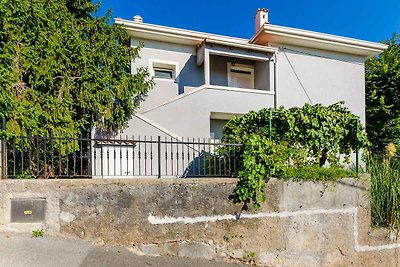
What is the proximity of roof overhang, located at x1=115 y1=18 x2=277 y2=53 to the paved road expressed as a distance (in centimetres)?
757

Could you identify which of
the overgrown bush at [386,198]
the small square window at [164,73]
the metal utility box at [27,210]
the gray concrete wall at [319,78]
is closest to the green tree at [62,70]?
the metal utility box at [27,210]

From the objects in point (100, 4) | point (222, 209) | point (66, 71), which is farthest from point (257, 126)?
point (100, 4)

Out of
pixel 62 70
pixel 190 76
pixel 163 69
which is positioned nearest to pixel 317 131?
pixel 62 70

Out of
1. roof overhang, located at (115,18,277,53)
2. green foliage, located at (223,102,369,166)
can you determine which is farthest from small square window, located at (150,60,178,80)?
green foliage, located at (223,102,369,166)

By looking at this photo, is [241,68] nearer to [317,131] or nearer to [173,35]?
[173,35]

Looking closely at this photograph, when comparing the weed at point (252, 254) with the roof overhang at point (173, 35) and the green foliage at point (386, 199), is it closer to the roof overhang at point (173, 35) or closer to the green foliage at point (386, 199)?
the green foliage at point (386, 199)

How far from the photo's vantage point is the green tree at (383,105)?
13.8 m

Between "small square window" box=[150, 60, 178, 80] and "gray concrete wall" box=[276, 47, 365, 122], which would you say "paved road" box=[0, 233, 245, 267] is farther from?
"gray concrete wall" box=[276, 47, 365, 122]

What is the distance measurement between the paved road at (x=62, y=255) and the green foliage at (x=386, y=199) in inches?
165

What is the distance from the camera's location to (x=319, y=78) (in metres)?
12.1

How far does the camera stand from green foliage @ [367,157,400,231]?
19.1ft

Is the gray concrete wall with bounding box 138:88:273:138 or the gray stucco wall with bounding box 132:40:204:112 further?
the gray stucco wall with bounding box 132:40:204:112

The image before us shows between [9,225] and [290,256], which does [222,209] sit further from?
[9,225]

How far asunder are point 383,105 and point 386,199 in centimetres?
980
